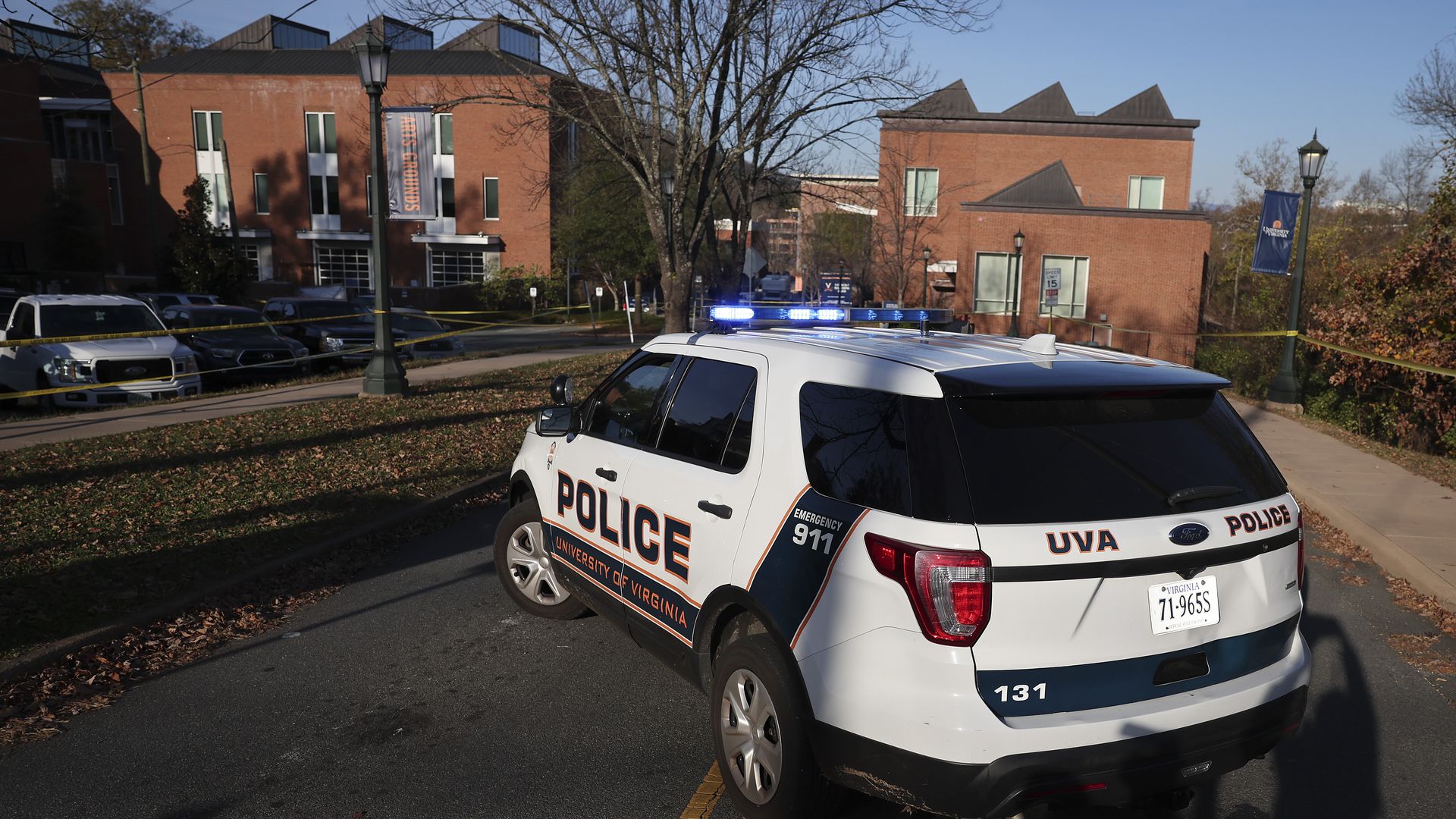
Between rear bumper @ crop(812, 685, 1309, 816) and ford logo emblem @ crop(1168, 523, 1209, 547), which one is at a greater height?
ford logo emblem @ crop(1168, 523, 1209, 547)

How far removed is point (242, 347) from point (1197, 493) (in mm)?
18257

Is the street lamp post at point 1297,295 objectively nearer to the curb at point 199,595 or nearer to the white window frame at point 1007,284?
the curb at point 199,595

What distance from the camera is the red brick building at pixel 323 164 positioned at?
53.1 meters

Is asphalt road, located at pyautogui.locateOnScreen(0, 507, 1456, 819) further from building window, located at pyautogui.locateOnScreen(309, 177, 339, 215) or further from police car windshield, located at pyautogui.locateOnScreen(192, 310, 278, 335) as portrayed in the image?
building window, located at pyautogui.locateOnScreen(309, 177, 339, 215)

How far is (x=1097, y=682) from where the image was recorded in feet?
10.4

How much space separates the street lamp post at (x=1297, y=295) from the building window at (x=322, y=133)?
49.7 metres

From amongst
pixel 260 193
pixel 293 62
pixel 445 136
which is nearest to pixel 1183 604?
pixel 445 136

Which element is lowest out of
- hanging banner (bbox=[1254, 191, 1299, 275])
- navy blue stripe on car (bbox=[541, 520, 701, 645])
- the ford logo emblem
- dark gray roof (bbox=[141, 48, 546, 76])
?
navy blue stripe on car (bbox=[541, 520, 701, 645])

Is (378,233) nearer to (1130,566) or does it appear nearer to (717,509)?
(717,509)

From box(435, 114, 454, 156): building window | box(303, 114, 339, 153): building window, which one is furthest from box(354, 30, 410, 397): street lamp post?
box(303, 114, 339, 153): building window

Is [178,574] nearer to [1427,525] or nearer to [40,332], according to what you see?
[1427,525]

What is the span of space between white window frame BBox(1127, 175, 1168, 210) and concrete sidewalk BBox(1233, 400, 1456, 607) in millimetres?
41343

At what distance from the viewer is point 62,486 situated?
27.6 ft

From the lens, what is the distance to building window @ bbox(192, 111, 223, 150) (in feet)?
182
